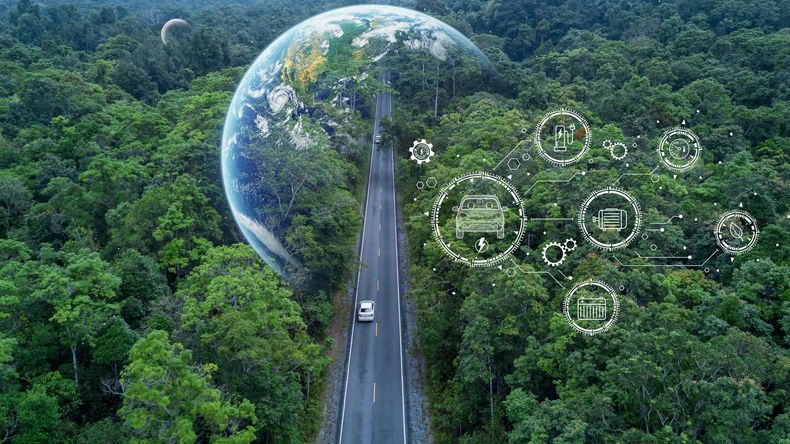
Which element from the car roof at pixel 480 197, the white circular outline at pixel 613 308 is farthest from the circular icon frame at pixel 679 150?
the white circular outline at pixel 613 308

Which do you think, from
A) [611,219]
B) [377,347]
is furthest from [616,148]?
[377,347]

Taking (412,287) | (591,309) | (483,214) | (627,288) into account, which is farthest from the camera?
(412,287)

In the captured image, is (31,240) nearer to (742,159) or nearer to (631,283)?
(631,283)

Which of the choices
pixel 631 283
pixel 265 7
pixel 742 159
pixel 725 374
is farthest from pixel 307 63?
pixel 265 7

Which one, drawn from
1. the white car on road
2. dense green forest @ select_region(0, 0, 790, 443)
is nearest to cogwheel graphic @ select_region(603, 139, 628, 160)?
dense green forest @ select_region(0, 0, 790, 443)

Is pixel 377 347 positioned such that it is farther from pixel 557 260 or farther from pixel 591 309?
pixel 591 309

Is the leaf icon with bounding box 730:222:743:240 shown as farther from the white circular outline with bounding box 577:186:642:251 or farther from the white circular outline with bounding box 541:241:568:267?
the white circular outline with bounding box 541:241:568:267
